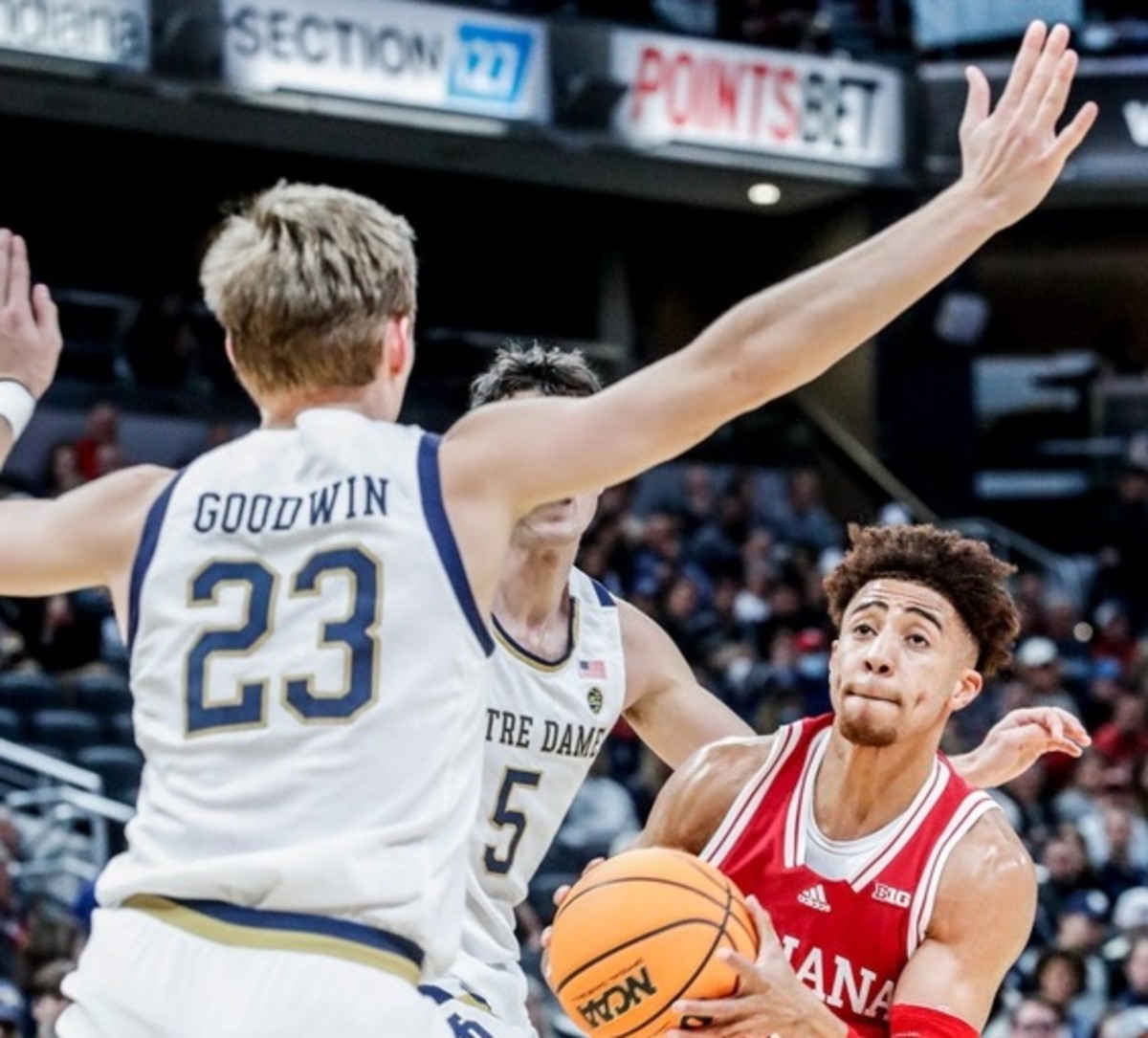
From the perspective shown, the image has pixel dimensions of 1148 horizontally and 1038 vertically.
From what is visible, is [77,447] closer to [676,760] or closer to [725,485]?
[725,485]

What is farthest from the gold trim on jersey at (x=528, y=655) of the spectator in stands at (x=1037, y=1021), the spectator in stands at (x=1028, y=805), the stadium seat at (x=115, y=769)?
the spectator in stands at (x=1028, y=805)

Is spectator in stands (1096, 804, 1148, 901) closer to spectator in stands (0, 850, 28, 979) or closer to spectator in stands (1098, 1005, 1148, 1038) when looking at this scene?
spectator in stands (1098, 1005, 1148, 1038)

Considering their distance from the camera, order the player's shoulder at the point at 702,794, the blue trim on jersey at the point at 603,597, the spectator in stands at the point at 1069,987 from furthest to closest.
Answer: the spectator in stands at the point at 1069,987, the blue trim on jersey at the point at 603,597, the player's shoulder at the point at 702,794

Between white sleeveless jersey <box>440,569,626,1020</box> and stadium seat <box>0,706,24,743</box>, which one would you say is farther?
stadium seat <box>0,706,24,743</box>

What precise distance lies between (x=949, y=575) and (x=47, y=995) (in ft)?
16.5

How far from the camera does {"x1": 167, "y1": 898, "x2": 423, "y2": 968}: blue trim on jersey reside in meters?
3.02

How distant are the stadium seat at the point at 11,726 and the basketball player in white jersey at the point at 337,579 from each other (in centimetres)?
929

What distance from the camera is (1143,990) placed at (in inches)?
413

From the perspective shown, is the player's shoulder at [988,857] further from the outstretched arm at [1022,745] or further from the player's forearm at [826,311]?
the player's forearm at [826,311]

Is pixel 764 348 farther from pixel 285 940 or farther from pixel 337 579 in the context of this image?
pixel 285 940

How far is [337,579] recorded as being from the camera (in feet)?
10.1

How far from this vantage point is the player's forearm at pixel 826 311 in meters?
3.01

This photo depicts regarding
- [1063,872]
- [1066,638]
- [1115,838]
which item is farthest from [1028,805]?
[1066,638]

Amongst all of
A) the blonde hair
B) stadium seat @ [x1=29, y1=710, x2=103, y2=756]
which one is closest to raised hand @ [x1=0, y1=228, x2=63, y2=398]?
the blonde hair
